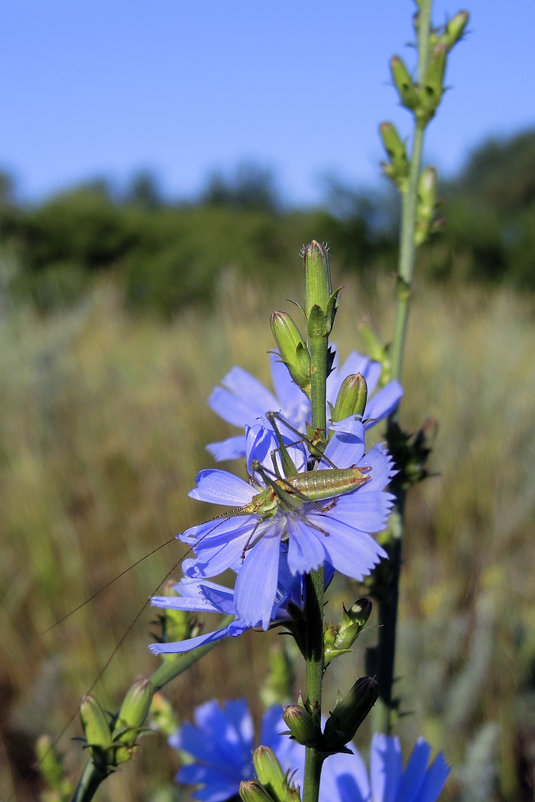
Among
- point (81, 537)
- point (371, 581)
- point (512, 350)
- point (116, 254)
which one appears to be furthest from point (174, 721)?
point (116, 254)

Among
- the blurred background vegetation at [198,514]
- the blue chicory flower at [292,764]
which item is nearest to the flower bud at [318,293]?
the blue chicory flower at [292,764]

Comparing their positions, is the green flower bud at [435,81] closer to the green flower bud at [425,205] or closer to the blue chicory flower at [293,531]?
the green flower bud at [425,205]

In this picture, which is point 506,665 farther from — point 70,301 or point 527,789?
point 70,301

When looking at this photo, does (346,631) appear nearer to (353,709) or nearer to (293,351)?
(353,709)

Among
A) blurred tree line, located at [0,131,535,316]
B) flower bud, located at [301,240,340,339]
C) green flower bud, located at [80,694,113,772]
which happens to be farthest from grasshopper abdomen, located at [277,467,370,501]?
blurred tree line, located at [0,131,535,316]

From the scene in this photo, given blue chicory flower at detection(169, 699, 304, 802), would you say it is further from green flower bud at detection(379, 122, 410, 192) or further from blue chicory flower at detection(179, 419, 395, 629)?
green flower bud at detection(379, 122, 410, 192)

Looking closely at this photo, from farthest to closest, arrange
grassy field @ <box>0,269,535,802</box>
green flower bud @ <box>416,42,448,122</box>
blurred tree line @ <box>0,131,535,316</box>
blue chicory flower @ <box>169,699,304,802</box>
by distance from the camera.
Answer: blurred tree line @ <box>0,131,535,316</box> → grassy field @ <box>0,269,535,802</box> → green flower bud @ <box>416,42,448,122</box> → blue chicory flower @ <box>169,699,304,802</box>
